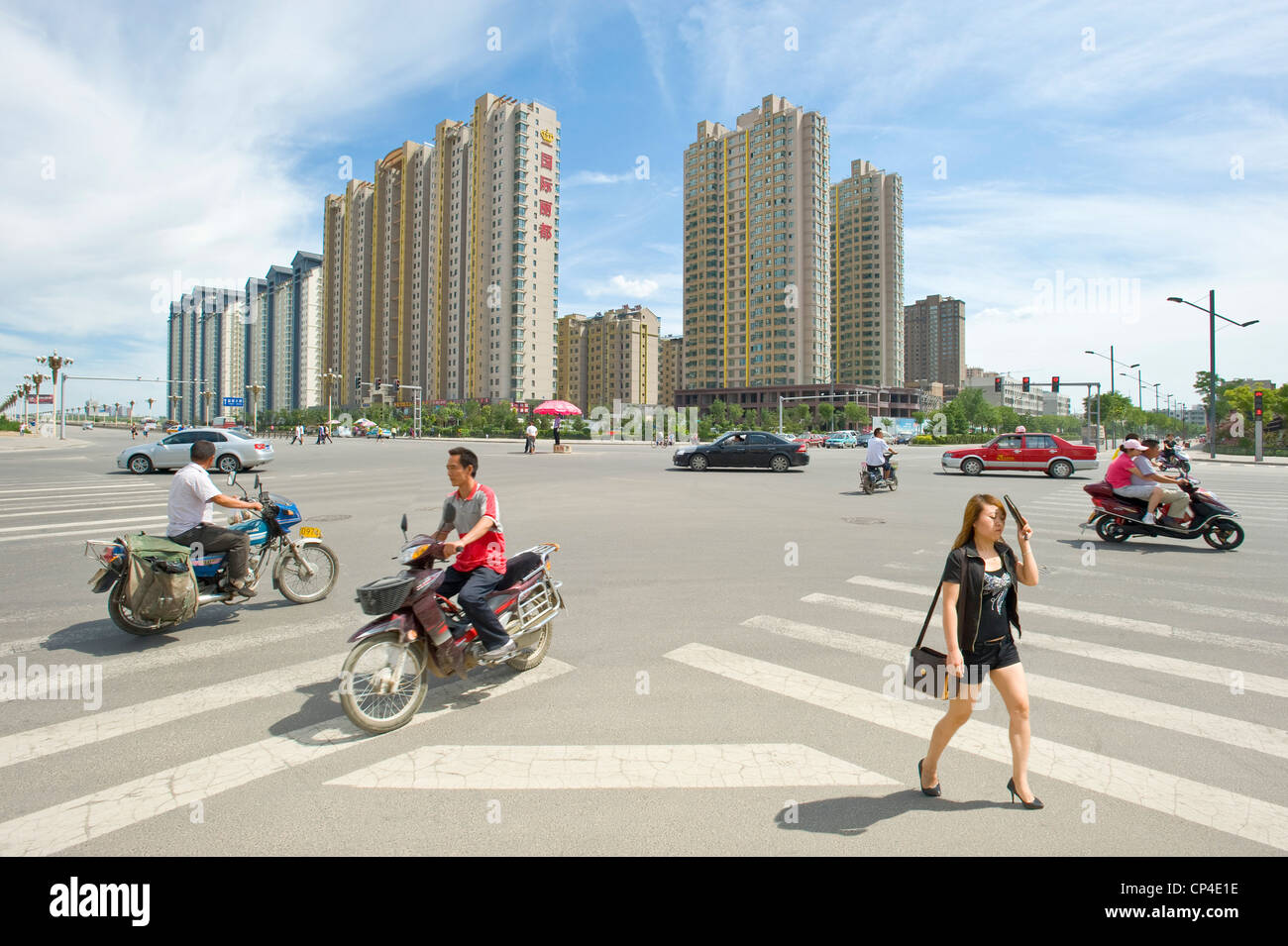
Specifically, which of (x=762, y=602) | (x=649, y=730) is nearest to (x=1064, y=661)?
(x=762, y=602)

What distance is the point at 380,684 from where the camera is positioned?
446 cm

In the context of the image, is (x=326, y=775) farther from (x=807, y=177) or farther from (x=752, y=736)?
(x=807, y=177)

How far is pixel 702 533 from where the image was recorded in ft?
40.1

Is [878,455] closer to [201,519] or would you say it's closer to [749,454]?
[749,454]

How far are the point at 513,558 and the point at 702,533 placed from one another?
6.88 metres

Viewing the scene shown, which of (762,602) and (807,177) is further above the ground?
(807,177)

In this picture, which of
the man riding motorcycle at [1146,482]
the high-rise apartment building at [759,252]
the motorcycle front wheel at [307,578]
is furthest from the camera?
the high-rise apartment building at [759,252]

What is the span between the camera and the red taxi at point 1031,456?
89.2 feet

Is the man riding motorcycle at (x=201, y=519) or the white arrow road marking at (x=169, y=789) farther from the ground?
the man riding motorcycle at (x=201, y=519)

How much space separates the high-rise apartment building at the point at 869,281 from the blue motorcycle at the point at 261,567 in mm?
145246

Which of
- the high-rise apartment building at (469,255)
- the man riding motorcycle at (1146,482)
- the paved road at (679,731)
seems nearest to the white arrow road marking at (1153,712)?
the paved road at (679,731)

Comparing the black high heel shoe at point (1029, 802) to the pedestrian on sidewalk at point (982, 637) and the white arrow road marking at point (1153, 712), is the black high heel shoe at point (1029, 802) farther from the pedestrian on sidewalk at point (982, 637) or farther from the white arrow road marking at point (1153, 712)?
the white arrow road marking at point (1153, 712)

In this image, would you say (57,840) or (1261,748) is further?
(1261,748)

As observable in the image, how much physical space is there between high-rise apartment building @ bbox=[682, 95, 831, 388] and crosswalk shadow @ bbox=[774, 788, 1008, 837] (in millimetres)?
129622
